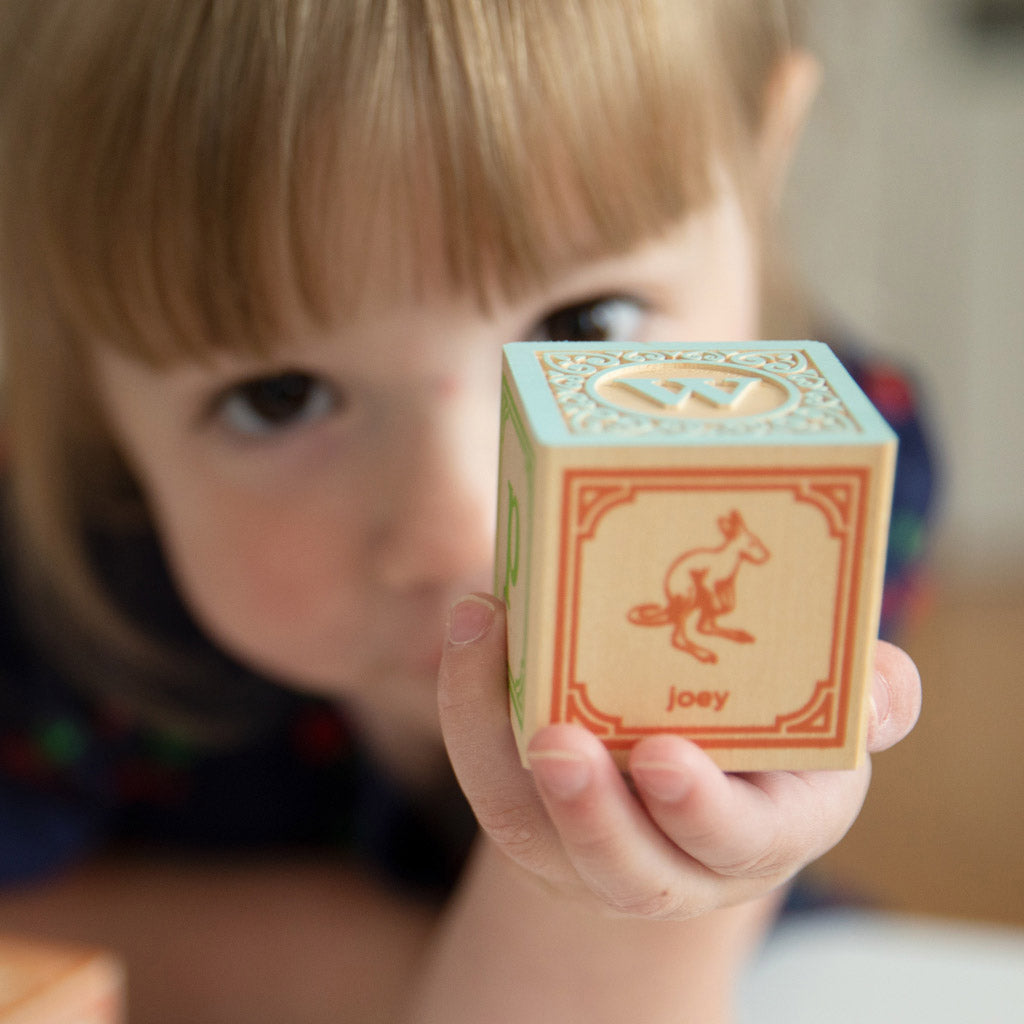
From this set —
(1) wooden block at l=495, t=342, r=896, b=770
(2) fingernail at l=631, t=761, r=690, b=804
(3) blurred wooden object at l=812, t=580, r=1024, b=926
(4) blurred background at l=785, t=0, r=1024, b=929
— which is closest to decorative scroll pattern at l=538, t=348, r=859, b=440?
(1) wooden block at l=495, t=342, r=896, b=770

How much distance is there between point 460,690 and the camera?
0.48m

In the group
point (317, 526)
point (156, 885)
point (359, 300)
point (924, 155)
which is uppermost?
point (359, 300)

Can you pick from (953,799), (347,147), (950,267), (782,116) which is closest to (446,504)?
(347,147)

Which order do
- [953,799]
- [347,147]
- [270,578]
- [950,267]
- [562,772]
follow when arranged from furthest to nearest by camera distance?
[950,267] < [953,799] < [270,578] < [347,147] < [562,772]

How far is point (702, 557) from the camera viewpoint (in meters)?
0.42

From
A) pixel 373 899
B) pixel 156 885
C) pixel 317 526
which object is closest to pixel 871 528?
pixel 317 526

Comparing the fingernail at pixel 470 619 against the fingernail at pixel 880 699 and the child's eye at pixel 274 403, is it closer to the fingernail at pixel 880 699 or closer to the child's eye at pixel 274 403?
the fingernail at pixel 880 699

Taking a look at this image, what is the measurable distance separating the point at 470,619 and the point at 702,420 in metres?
0.12

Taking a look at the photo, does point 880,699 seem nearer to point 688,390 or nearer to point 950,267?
point 688,390

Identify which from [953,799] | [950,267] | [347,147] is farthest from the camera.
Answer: [950,267]

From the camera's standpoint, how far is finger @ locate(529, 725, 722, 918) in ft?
1.39

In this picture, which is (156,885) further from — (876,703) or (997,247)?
(997,247)

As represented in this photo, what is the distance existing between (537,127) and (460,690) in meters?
0.33

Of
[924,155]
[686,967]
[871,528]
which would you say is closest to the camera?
[871,528]
